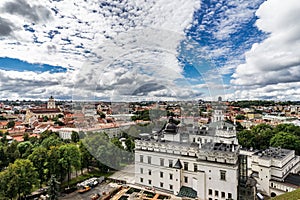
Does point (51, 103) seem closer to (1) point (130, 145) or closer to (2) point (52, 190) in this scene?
(1) point (130, 145)

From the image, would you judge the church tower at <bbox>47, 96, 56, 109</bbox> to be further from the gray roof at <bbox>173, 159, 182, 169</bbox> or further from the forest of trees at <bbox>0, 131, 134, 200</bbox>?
the gray roof at <bbox>173, 159, 182, 169</bbox>

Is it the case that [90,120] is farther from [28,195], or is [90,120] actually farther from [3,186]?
[28,195]

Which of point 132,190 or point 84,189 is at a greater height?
point 132,190

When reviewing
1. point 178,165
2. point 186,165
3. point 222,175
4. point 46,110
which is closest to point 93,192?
point 178,165

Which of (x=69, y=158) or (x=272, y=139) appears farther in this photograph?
(x=272, y=139)

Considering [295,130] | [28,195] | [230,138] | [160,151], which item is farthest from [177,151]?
[295,130]

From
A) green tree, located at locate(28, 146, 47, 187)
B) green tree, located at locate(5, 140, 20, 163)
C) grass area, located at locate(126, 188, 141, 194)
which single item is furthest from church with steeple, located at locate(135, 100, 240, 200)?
green tree, located at locate(5, 140, 20, 163)

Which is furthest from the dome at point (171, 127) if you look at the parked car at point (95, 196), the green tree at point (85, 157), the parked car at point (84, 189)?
the green tree at point (85, 157)
